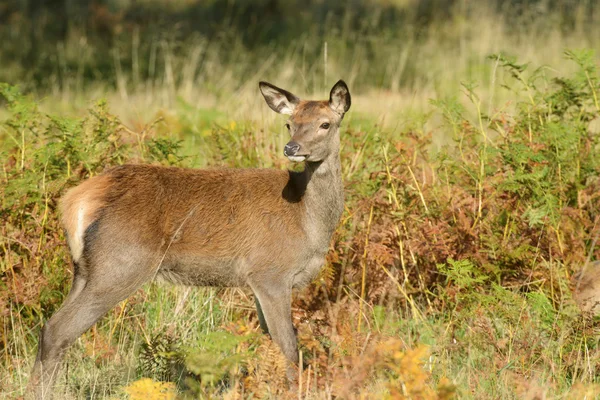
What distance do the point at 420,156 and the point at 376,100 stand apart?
4580 mm

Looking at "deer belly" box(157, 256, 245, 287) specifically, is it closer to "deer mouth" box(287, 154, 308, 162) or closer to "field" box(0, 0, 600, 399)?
"field" box(0, 0, 600, 399)

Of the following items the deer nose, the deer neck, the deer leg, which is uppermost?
the deer nose

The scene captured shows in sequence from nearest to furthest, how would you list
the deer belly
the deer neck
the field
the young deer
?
1. the field
2. the young deer
3. the deer belly
4. the deer neck

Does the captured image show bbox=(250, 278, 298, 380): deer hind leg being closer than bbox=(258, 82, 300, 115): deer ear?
Yes

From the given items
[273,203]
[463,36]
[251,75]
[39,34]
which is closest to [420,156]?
[273,203]

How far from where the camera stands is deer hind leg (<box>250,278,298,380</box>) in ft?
18.7

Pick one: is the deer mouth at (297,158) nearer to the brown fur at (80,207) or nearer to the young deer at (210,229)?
the young deer at (210,229)

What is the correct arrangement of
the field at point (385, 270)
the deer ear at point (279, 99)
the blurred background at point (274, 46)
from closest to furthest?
the field at point (385, 270) → the deer ear at point (279, 99) → the blurred background at point (274, 46)

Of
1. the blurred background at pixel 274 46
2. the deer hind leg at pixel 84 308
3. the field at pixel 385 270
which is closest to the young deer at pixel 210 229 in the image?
the deer hind leg at pixel 84 308

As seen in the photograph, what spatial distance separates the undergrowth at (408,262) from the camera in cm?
565

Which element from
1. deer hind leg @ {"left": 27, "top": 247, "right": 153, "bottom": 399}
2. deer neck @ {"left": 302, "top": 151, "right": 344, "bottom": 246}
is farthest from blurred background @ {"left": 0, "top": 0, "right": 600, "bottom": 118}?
deer hind leg @ {"left": 27, "top": 247, "right": 153, "bottom": 399}

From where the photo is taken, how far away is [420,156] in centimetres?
720

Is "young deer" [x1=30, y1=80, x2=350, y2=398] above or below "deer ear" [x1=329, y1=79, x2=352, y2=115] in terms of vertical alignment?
below

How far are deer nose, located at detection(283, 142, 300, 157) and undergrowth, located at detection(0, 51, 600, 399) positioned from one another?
2.85 ft
